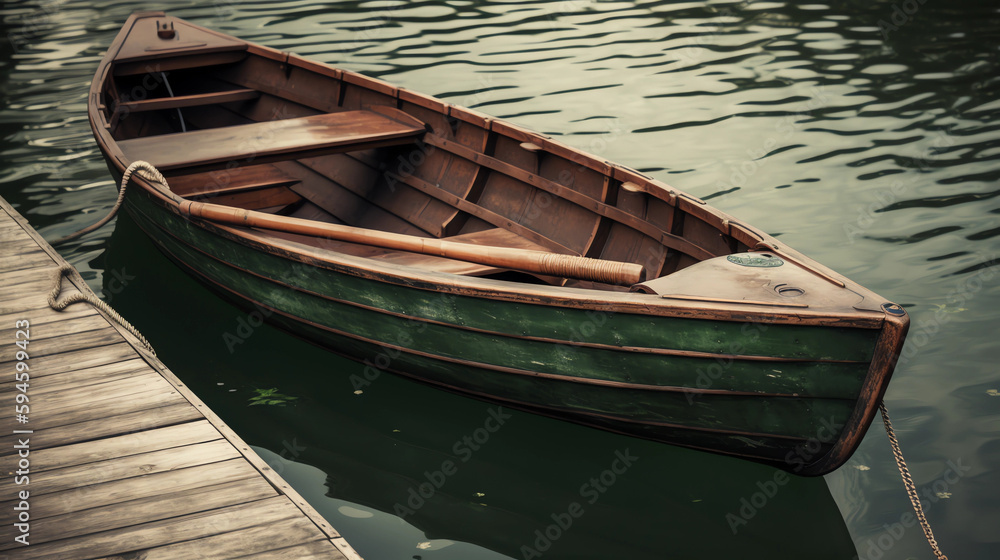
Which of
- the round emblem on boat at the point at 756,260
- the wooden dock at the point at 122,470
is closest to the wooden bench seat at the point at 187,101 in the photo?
the wooden dock at the point at 122,470

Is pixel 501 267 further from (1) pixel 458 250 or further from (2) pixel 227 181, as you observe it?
(2) pixel 227 181

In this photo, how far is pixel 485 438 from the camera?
3.81 m

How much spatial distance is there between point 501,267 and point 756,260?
1.11m

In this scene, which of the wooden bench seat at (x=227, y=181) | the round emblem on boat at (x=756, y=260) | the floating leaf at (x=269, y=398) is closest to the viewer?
the round emblem on boat at (x=756, y=260)

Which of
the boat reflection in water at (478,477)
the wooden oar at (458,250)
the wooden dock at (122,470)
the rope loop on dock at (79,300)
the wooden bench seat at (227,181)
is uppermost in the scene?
the wooden oar at (458,250)

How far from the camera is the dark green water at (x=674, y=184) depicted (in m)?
3.30

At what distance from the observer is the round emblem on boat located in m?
3.11

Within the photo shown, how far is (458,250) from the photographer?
139 inches

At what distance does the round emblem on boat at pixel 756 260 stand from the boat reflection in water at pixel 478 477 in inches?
39.8

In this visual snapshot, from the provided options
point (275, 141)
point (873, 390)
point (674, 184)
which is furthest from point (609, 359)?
point (674, 184)

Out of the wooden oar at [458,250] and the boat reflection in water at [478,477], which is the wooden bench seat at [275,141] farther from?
the boat reflection in water at [478,477]

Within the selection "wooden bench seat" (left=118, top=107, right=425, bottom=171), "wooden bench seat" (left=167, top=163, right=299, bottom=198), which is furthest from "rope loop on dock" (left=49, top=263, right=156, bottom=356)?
"wooden bench seat" (left=167, top=163, right=299, bottom=198)

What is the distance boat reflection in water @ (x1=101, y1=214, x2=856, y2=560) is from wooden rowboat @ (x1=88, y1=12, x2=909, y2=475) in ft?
0.81

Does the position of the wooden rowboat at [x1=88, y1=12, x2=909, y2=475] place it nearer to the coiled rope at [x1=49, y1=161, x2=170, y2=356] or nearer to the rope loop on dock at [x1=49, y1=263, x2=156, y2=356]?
the coiled rope at [x1=49, y1=161, x2=170, y2=356]
